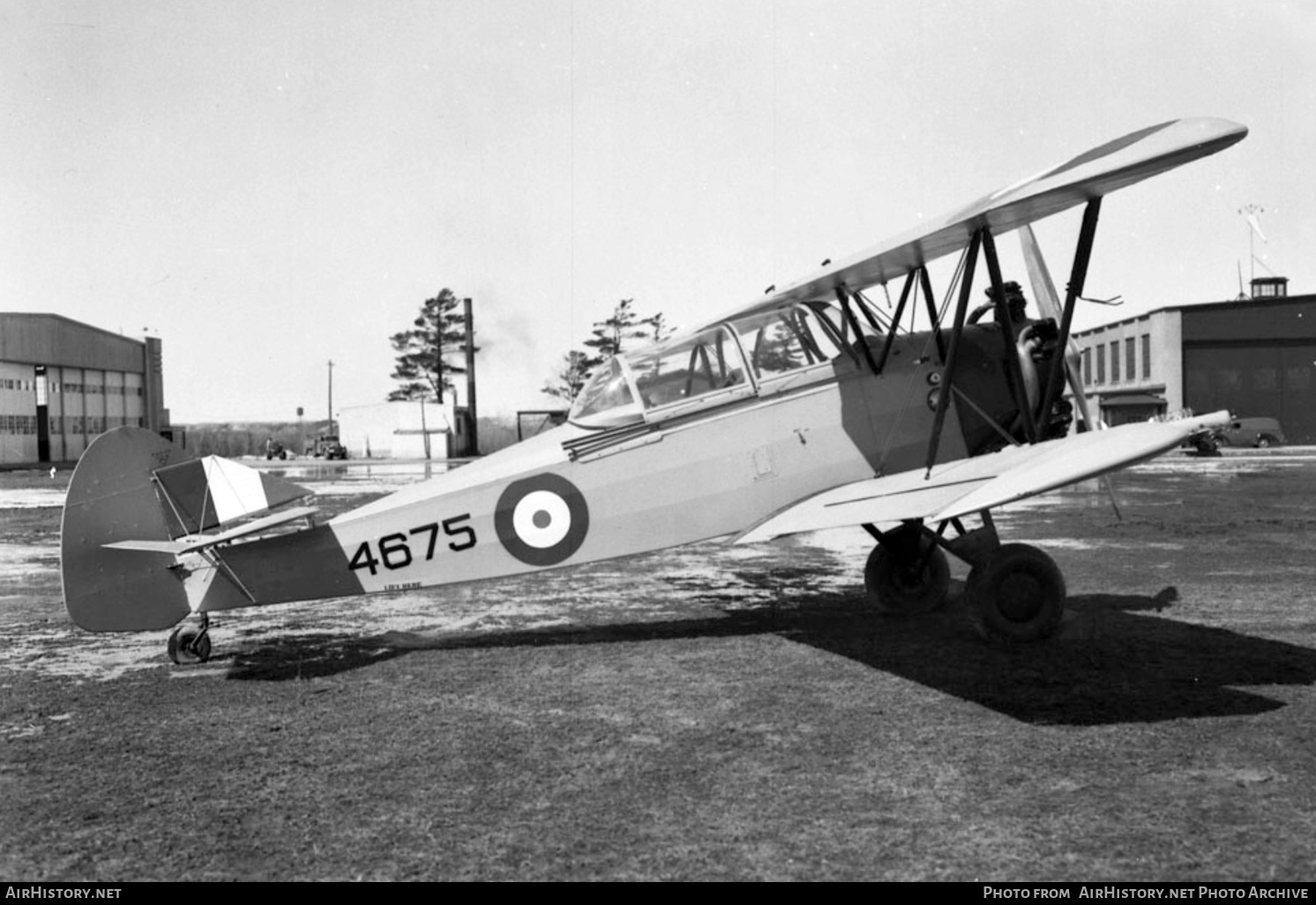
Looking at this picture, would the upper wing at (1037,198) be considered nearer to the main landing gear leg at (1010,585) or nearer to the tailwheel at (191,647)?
the main landing gear leg at (1010,585)

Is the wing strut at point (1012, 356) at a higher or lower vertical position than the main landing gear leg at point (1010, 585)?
higher

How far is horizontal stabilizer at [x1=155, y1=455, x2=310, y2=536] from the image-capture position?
7.06m

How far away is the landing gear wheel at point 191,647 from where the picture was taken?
7078 mm

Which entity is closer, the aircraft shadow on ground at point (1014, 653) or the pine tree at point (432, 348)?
the aircraft shadow on ground at point (1014, 653)

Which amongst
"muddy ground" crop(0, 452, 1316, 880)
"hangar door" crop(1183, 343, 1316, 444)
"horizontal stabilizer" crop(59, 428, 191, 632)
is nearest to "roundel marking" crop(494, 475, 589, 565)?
"muddy ground" crop(0, 452, 1316, 880)

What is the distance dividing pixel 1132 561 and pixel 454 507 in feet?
26.0

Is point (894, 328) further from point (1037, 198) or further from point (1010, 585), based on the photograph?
point (1010, 585)

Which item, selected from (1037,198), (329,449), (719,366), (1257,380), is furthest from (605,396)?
(329,449)

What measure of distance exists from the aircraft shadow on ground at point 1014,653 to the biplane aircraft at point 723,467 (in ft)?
1.60

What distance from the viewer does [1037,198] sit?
6480mm

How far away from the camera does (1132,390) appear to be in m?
52.6

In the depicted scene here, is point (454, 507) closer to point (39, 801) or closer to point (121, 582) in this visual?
point (121, 582)

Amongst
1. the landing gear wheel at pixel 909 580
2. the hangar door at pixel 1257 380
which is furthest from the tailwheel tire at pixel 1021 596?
the hangar door at pixel 1257 380

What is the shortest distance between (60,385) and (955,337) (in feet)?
199
